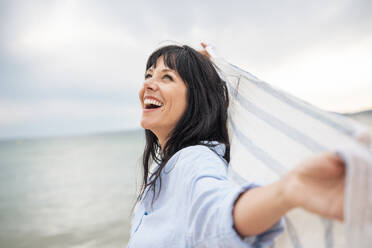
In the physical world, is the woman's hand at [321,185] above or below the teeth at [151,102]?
above

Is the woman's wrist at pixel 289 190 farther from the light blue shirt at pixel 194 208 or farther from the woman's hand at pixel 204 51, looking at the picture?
the woman's hand at pixel 204 51

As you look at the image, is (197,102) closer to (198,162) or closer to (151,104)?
(151,104)

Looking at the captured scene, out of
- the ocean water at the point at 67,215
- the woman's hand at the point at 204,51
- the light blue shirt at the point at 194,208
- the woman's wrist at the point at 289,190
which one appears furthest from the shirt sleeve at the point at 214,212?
the ocean water at the point at 67,215

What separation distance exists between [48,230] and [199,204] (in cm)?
779

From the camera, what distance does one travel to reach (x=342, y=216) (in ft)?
1.85

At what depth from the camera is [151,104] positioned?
183 centimetres

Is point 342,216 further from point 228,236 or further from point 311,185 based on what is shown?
point 228,236

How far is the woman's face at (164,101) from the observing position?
5.64ft

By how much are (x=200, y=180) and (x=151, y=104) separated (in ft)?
3.28

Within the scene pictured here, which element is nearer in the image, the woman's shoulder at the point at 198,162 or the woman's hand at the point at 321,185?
the woman's hand at the point at 321,185

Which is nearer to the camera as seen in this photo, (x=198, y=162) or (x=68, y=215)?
(x=198, y=162)

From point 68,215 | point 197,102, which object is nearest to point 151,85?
point 197,102

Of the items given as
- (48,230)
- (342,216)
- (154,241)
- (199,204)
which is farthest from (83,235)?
(342,216)

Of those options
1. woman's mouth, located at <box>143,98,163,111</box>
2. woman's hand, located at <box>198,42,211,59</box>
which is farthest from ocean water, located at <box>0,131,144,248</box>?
woman's hand, located at <box>198,42,211,59</box>
